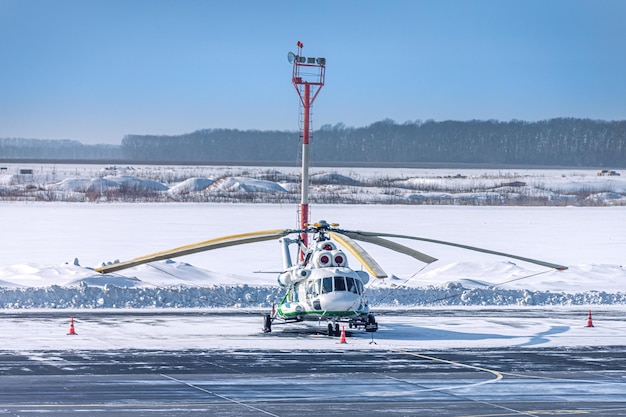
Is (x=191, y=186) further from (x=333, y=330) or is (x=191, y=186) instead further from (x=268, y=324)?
(x=333, y=330)

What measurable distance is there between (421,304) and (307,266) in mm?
7339

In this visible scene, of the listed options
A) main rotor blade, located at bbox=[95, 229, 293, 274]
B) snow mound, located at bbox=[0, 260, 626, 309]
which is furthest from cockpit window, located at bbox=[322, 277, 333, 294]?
snow mound, located at bbox=[0, 260, 626, 309]

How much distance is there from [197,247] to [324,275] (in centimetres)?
302

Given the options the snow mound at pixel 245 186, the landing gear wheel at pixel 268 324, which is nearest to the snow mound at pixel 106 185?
the snow mound at pixel 245 186

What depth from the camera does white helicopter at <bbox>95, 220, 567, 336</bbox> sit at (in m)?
22.5

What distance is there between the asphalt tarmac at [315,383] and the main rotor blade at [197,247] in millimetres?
1869

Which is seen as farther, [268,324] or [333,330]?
[268,324]

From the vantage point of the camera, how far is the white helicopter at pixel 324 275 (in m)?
22.5

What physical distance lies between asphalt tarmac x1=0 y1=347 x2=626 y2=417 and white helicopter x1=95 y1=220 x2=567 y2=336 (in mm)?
1397

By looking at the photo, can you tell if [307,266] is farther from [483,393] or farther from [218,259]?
[218,259]

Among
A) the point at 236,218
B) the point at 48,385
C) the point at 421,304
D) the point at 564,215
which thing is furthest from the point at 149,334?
the point at 564,215

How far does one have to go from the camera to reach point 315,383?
1809 cm

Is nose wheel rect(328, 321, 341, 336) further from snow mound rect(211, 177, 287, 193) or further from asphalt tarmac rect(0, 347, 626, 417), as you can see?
snow mound rect(211, 177, 287, 193)

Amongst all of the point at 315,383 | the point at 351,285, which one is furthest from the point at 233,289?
the point at 315,383
